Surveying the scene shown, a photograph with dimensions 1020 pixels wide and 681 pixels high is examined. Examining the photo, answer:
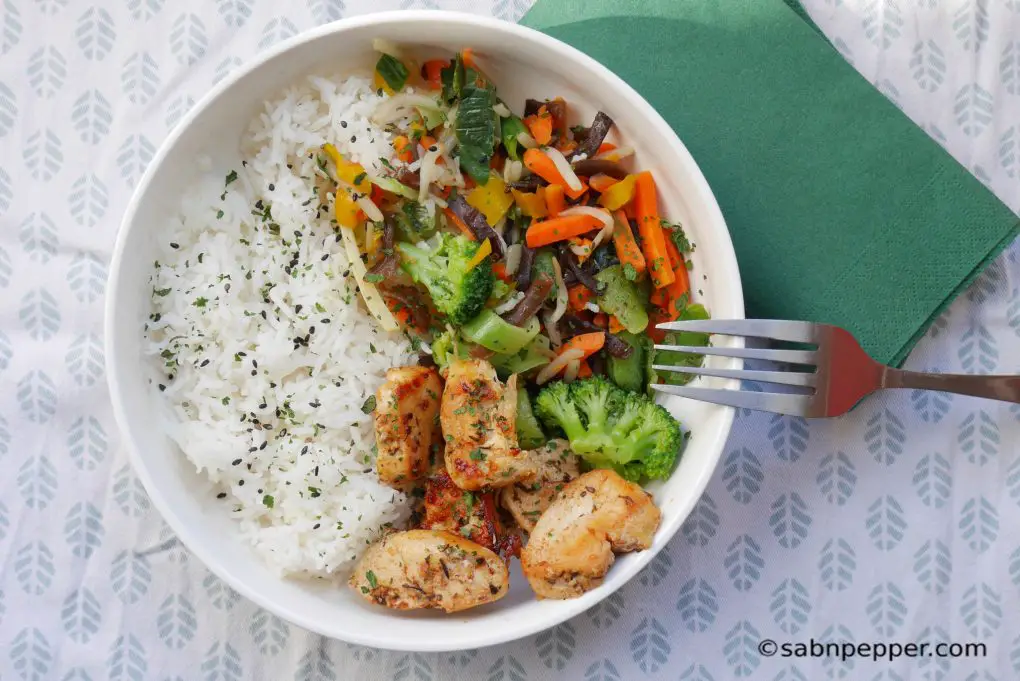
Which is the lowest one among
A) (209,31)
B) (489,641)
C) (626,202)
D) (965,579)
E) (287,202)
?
(965,579)

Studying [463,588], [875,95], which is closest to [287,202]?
[463,588]

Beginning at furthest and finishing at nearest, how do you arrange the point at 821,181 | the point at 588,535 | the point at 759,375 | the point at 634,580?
1. the point at 634,580
2. the point at 821,181
3. the point at 759,375
4. the point at 588,535

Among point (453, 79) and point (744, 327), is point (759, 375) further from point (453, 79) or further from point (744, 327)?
point (453, 79)

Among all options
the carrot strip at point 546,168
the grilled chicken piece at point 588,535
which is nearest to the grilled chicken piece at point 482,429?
the grilled chicken piece at point 588,535

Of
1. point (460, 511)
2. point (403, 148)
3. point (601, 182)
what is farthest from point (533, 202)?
point (460, 511)

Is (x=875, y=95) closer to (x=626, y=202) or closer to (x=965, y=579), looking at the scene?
(x=626, y=202)

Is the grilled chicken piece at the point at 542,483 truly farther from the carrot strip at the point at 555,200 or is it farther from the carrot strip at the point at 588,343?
the carrot strip at the point at 555,200
